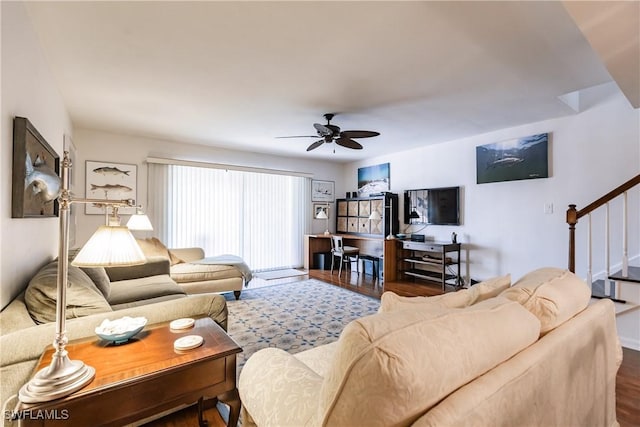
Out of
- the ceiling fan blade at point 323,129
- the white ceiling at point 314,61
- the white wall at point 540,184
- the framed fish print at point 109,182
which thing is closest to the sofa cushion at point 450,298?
the white ceiling at point 314,61

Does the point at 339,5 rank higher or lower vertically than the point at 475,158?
higher

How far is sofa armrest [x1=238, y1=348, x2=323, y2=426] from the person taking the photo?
0.91 meters

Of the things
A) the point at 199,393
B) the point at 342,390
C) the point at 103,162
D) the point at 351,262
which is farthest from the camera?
the point at 351,262

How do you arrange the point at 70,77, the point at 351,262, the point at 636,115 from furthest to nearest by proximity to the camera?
the point at 351,262 < the point at 636,115 < the point at 70,77

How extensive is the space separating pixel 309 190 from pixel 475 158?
133 inches

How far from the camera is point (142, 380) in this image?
111 cm

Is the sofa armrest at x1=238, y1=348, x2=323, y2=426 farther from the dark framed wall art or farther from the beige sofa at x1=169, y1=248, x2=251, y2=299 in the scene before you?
the beige sofa at x1=169, y1=248, x2=251, y2=299

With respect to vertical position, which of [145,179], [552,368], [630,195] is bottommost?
[552,368]

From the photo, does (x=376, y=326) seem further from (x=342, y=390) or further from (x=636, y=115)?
(x=636, y=115)

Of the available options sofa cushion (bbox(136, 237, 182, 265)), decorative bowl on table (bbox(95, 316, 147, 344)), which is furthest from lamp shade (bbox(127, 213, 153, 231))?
decorative bowl on table (bbox(95, 316, 147, 344))

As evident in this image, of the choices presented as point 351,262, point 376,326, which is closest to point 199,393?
point 376,326

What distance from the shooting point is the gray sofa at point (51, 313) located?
1.23 meters

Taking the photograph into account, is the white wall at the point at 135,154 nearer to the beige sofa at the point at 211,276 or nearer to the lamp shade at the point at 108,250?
the beige sofa at the point at 211,276

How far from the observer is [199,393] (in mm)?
1276
